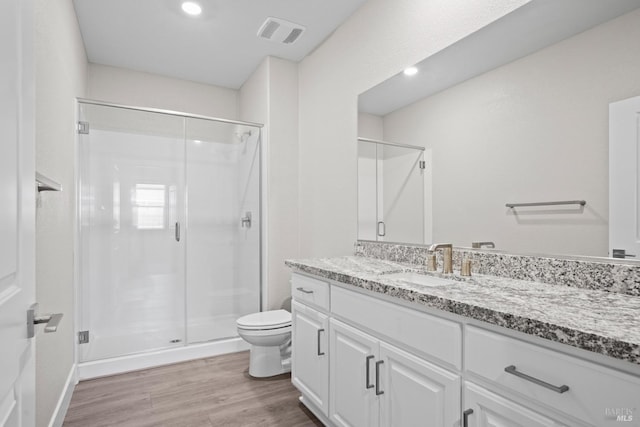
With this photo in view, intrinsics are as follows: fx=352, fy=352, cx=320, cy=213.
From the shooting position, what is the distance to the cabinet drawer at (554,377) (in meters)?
0.71

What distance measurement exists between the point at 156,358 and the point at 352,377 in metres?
1.90

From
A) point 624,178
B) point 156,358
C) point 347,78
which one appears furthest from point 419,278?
point 156,358

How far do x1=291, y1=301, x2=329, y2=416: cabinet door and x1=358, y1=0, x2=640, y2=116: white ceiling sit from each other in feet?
4.30

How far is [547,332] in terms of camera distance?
2.65 ft

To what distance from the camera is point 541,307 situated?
3.14 feet

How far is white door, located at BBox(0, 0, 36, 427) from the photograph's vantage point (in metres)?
0.68

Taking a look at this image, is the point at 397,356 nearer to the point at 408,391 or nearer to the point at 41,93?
the point at 408,391

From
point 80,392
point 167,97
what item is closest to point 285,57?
point 167,97

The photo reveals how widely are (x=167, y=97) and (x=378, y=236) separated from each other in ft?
8.89

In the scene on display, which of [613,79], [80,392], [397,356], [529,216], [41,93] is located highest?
[41,93]

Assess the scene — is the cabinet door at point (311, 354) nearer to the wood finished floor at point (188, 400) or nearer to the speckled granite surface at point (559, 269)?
the wood finished floor at point (188, 400)

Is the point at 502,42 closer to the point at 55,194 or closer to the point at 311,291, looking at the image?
the point at 311,291

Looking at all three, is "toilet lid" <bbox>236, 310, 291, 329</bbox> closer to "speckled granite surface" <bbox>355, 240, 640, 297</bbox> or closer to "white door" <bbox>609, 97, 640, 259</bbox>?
"speckled granite surface" <bbox>355, 240, 640, 297</bbox>

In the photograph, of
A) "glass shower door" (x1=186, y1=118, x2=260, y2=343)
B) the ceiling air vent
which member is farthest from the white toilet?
the ceiling air vent
